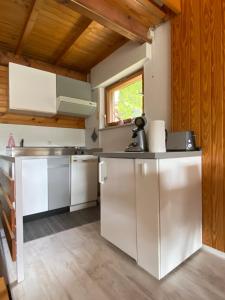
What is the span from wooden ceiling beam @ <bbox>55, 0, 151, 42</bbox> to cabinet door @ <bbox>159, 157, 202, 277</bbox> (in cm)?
150

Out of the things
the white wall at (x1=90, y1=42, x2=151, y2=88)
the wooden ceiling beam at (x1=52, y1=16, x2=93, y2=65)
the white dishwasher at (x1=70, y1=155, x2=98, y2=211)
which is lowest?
the white dishwasher at (x1=70, y1=155, x2=98, y2=211)

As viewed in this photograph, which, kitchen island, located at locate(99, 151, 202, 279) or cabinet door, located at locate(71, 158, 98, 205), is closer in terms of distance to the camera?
kitchen island, located at locate(99, 151, 202, 279)

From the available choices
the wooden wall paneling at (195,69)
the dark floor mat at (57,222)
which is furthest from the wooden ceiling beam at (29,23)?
the dark floor mat at (57,222)

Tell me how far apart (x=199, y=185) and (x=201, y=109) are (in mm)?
697

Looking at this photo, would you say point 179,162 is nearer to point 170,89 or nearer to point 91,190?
point 170,89

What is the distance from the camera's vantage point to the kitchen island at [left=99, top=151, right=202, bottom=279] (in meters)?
1.22

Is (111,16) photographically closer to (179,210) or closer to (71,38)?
(71,38)

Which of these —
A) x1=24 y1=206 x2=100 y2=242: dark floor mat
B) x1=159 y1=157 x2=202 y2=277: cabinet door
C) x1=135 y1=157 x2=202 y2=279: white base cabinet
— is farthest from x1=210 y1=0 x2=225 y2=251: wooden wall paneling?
x1=24 y1=206 x2=100 y2=242: dark floor mat

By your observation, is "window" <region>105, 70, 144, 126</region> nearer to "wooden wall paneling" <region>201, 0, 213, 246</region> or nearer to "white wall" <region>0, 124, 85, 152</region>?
"white wall" <region>0, 124, 85, 152</region>

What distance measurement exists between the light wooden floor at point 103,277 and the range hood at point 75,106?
196 cm

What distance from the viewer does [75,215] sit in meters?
2.48

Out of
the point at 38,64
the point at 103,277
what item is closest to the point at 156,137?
the point at 103,277

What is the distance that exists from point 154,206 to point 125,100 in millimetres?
1959

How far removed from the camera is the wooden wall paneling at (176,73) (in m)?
1.82
